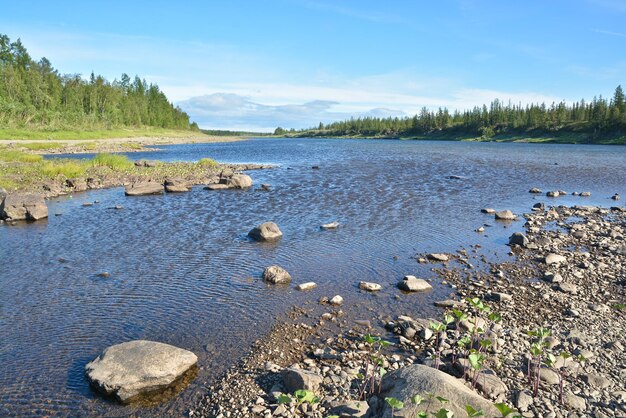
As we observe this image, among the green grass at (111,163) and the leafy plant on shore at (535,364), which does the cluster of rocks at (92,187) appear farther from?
the leafy plant on shore at (535,364)

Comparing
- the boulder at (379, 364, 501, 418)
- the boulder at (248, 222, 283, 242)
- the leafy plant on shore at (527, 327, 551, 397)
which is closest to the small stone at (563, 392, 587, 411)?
the leafy plant on shore at (527, 327, 551, 397)

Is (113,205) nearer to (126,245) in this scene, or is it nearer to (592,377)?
(126,245)

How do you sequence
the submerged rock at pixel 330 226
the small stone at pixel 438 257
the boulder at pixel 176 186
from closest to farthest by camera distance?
the small stone at pixel 438 257 → the submerged rock at pixel 330 226 → the boulder at pixel 176 186

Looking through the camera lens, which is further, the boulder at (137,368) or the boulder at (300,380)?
the boulder at (137,368)

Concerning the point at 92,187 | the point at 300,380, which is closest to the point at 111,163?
the point at 92,187

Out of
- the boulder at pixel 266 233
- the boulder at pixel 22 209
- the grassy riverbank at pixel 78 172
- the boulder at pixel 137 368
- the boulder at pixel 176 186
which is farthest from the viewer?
the boulder at pixel 176 186

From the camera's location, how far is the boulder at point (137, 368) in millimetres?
9734

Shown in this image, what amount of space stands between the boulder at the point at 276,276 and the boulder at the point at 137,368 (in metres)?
6.00

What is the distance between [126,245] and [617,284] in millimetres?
22430

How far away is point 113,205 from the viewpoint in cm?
3250

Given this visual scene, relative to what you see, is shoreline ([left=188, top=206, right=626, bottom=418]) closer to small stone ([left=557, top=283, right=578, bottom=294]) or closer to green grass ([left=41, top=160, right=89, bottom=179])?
small stone ([left=557, top=283, right=578, bottom=294])

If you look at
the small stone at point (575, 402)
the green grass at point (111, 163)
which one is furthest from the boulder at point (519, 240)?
the green grass at point (111, 163)

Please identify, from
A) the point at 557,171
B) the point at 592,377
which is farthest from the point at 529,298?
the point at 557,171

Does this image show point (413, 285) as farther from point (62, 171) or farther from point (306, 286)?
point (62, 171)
